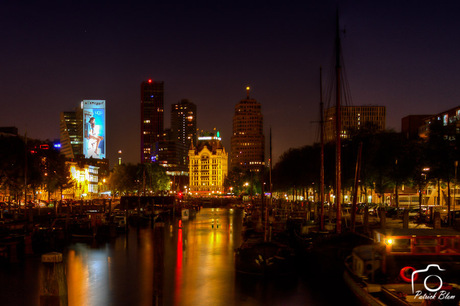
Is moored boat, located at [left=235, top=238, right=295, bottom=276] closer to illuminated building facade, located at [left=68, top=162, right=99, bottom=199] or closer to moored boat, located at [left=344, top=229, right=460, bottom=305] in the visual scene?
moored boat, located at [left=344, top=229, right=460, bottom=305]

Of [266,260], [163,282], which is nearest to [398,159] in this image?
[266,260]

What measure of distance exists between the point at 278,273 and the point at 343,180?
39608 millimetres

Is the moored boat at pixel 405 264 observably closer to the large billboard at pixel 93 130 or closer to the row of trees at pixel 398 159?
the row of trees at pixel 398 159

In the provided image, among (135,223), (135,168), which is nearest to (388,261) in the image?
(135,223)

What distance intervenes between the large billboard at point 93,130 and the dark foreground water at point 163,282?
138m

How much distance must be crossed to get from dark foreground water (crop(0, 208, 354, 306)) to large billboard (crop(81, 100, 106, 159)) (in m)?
138

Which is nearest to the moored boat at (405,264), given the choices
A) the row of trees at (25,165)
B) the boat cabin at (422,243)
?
the boat cabin at (422,243)

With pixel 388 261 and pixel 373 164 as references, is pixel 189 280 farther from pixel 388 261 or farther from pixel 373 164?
pixel 373 164

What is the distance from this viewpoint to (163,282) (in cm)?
2523

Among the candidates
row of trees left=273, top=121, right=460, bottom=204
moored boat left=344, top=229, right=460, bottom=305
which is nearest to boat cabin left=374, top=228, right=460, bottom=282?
moored boat left=344, top=229, right=460, bottom=305

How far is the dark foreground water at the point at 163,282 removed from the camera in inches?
846

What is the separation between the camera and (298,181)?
81750 millimetres

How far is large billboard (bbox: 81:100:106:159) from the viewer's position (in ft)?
559

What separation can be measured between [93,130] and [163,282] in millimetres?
155829
